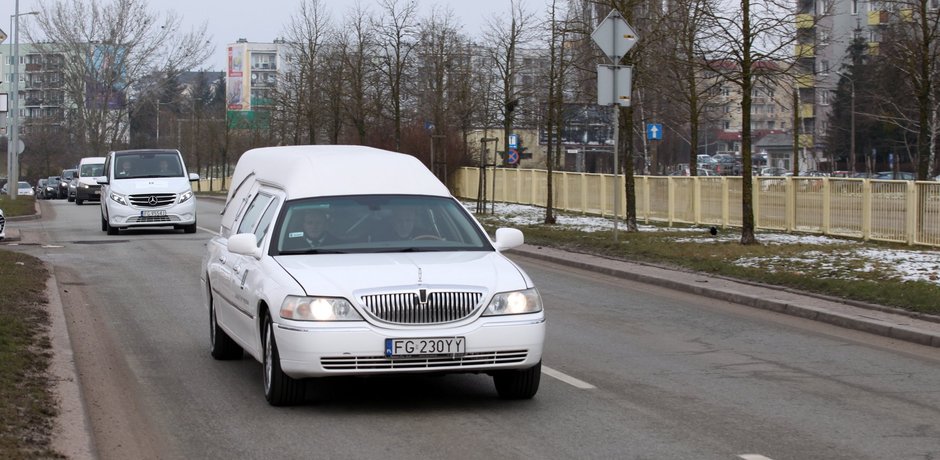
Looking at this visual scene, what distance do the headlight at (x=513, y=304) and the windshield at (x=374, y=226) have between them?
0.95m

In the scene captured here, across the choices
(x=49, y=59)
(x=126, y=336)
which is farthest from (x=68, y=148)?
(x=126, y=336)

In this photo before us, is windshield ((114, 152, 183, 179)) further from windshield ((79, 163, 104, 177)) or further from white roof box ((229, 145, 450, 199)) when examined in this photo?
windshield ((79, 163, 104, 177))

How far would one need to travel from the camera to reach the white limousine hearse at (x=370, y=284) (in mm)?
7582

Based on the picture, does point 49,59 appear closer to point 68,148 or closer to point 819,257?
point 68,148

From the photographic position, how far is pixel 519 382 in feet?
26.9

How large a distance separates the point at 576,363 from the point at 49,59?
Result: 210 feet

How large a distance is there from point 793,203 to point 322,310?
64.2ft

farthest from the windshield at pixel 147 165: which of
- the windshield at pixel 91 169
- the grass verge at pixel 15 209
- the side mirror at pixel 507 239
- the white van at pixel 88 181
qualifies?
the windshield at pixel 91 169

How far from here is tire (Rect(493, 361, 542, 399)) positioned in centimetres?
817

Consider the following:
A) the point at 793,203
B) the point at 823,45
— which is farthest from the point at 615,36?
the point at 793,203

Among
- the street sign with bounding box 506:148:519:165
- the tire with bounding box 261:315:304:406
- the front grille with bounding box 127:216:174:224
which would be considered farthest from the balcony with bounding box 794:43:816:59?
the street sign with bounding box 506:148:519:165

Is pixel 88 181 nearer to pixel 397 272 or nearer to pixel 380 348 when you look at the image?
pixel 397 272

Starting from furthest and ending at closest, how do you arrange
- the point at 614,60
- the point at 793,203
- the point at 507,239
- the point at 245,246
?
1. the point at 793,203
2. the point at 614,60
3. the point at 507,239
4. the point at 245,246

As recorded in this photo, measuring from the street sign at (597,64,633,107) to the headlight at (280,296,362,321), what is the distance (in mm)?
15390
